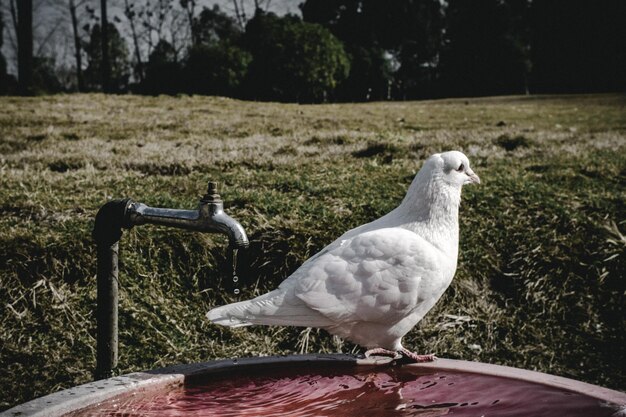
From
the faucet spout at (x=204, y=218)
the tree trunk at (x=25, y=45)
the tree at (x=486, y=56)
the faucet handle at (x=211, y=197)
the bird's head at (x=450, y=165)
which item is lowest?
the faucet spout at (x=204, y=218)

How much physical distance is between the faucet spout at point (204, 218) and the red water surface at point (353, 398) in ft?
1.38

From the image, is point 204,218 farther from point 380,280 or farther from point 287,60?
point 287,60

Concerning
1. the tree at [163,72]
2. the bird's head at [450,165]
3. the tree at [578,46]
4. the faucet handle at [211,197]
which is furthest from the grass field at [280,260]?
the tree at [163,72]

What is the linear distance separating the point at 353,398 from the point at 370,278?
0.43 m

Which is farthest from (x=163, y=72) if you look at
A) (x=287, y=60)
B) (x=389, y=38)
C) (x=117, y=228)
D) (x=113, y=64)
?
(x=117, y=228)

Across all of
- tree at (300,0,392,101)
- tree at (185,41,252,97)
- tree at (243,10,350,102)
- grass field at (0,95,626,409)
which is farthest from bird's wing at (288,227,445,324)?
A: tree at (300,0,392,101)

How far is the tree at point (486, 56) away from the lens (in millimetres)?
25750

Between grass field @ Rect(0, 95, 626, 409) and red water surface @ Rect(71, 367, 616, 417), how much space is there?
1311 millimetres

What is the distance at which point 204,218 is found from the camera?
1.84 meters

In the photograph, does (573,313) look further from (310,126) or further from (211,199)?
(310,126)

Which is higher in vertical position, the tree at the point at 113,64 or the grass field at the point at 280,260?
the tree at the point at 113,64

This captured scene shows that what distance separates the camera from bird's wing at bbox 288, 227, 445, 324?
208 cm

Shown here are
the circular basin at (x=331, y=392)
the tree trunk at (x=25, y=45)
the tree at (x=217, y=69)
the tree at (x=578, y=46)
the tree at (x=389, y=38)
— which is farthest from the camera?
the tree at (x=389, y=38)

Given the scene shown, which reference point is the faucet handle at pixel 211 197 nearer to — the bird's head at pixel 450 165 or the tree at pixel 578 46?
the bird's head at pixel 450 165
